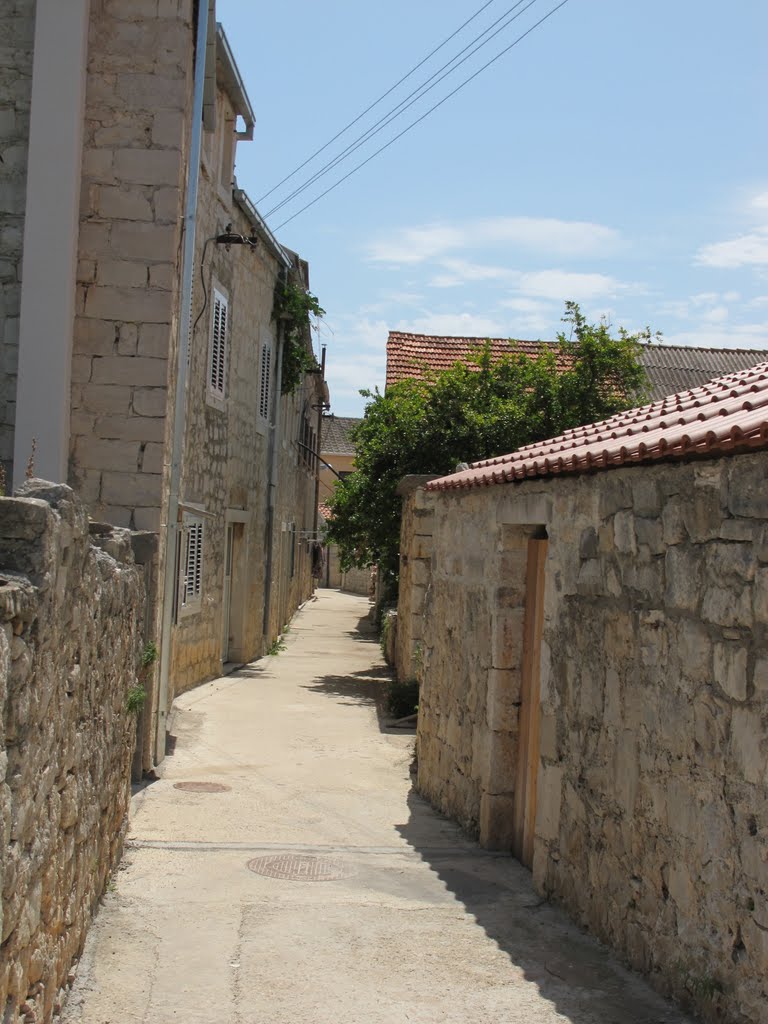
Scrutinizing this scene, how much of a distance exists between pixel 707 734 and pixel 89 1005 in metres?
2.53

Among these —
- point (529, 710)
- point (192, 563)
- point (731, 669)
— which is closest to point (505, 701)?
point (529, 710)

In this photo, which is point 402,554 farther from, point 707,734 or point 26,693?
point 26,693

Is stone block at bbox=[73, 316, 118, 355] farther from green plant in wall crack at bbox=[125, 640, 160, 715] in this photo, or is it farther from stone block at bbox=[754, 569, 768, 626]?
stone block at bbox=[754, 569, 768, 626]

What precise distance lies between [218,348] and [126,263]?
16.1 ft

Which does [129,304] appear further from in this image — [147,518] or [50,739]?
[50,739]

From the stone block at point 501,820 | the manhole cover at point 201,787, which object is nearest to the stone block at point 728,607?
the stone block at point 501,820

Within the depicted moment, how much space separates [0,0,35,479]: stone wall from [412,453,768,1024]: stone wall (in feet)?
13.8

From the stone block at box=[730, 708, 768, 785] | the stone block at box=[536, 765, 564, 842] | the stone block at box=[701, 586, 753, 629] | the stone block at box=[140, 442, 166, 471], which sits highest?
the stone block at box=[140, 442, 166, 471]

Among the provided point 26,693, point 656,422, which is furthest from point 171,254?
point 26,693

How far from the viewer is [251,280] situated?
1608 cm

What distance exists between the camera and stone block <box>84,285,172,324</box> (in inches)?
359

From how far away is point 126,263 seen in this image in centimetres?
912

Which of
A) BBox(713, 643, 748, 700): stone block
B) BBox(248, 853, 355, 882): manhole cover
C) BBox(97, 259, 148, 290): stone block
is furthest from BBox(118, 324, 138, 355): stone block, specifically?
BBox(713, 643, 748, 700): stone block

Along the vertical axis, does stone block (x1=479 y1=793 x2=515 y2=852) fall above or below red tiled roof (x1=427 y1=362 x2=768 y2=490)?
below
